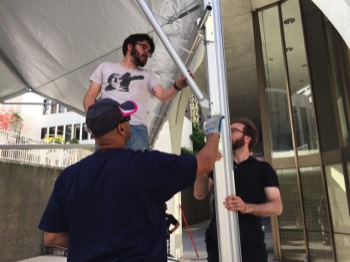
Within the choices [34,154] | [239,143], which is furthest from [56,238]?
[34,154]

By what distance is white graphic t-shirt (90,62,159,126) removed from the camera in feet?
7.29

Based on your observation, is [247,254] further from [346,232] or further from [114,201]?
[346,232]

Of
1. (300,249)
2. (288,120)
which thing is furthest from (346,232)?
(288,120)

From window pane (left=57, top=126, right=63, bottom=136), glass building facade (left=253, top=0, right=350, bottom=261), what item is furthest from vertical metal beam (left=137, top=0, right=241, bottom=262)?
window pane (left=57, top=126, right=63, bottom=136)

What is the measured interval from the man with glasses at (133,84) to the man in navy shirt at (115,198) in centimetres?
68

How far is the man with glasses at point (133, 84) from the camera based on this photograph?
7.11ft

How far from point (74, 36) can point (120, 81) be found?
7.00ft

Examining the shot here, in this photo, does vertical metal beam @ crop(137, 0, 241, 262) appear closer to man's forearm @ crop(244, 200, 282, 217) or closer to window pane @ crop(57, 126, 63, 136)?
man's forearm @ crop(244, 200, 282, 217)

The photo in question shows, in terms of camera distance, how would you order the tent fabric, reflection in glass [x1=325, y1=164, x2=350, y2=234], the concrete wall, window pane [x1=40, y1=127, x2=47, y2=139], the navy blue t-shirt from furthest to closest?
window pane [x1=40, y1=127, x2=47, y2=139] → the concrete wall → reflection in glass [x1=325, y1=164, x2=350, y2=234] → the tent fabric → the navy blue t-shirt

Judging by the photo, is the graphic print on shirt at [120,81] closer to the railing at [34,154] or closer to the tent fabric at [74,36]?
the tent fabric at [74,36]

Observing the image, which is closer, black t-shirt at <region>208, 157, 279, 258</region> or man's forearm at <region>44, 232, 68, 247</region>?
man's forearm at <region>44, 232, 68, 247</region>

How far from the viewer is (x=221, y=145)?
61.7 inches

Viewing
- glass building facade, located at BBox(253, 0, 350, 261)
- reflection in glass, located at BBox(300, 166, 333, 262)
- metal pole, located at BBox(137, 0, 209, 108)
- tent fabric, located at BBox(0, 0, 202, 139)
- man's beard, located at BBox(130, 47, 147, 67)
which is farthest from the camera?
reflection in glass, located at BBox(300, 166, 333, 262)

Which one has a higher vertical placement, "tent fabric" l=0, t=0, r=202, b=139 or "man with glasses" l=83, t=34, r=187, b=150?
"tent fabric" l=0, t=0, r=202, b=139
